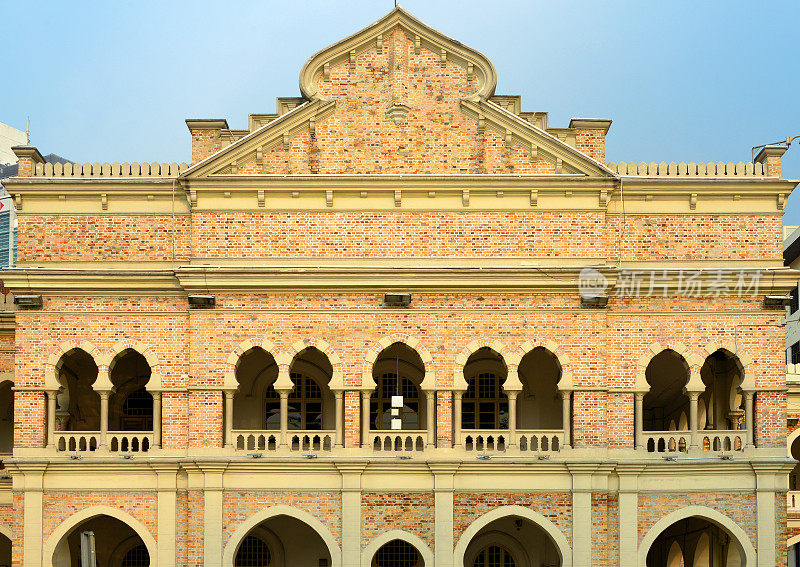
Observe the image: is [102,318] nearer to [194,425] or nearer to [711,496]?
[194,425]

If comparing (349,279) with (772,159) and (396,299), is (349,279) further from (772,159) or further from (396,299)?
(772,159)

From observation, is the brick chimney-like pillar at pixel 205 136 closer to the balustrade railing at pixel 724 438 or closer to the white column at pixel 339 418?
the white column at pixel 339 418

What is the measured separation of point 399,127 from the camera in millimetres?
28969

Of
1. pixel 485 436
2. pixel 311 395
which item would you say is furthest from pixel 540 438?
pixel 311 395

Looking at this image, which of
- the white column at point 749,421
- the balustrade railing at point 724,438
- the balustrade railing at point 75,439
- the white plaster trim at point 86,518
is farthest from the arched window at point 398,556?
the white column at point 749,421

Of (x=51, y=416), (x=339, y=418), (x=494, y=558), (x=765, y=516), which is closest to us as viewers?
(x=765, y=516)

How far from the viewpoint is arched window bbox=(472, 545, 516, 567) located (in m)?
31.2

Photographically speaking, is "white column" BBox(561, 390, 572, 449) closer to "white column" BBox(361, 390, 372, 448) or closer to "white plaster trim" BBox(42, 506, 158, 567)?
"white column" BBox(361, 390, 372, 448)

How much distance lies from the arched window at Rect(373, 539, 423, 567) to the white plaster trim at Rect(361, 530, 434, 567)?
138 inches

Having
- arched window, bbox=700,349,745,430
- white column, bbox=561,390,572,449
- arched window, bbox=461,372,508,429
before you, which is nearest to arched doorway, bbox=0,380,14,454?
arched window, bbox=461,372,508,429

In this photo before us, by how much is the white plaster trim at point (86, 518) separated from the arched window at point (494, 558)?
349 inches

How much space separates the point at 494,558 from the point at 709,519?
634cm

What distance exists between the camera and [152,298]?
28.8 m

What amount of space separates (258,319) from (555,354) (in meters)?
7.39
